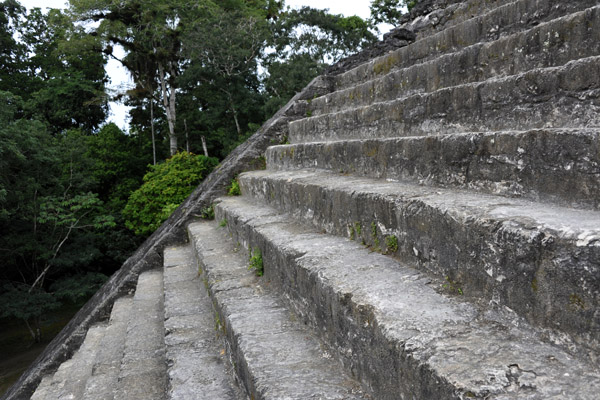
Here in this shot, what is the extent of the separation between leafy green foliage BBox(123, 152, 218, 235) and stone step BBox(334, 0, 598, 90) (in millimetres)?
12444

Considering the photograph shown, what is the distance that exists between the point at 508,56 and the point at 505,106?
56 centimetres

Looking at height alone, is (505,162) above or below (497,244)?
above

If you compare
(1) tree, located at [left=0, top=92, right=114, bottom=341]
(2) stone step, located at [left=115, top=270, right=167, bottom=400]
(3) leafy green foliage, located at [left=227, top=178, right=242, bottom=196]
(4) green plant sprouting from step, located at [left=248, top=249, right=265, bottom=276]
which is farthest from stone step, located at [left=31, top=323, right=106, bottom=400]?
(1) tree, located at [left=0, top=92, right=114, bottom=341]

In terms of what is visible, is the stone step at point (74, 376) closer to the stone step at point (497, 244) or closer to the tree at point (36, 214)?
the stone step at point (497, 244)

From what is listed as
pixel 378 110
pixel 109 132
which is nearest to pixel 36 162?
pixel 109 132

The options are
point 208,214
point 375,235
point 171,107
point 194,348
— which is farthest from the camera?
point 171,107

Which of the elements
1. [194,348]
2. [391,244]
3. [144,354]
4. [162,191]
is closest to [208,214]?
[144,354]

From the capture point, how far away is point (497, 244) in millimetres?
1144

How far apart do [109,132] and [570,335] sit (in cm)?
2314

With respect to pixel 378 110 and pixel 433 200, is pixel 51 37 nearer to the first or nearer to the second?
pixel 378 110

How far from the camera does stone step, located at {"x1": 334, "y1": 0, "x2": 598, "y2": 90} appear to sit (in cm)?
264

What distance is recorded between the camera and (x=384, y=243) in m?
1.80

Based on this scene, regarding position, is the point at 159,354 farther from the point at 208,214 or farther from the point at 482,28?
the point at 482,28

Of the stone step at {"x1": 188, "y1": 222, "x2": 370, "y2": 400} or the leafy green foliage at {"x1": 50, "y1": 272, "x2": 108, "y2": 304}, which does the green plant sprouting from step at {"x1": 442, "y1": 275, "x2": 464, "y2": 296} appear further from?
the leafy green foliage at {"x1": 50, "y1": 272, "x2": 108, "y2": 304}
